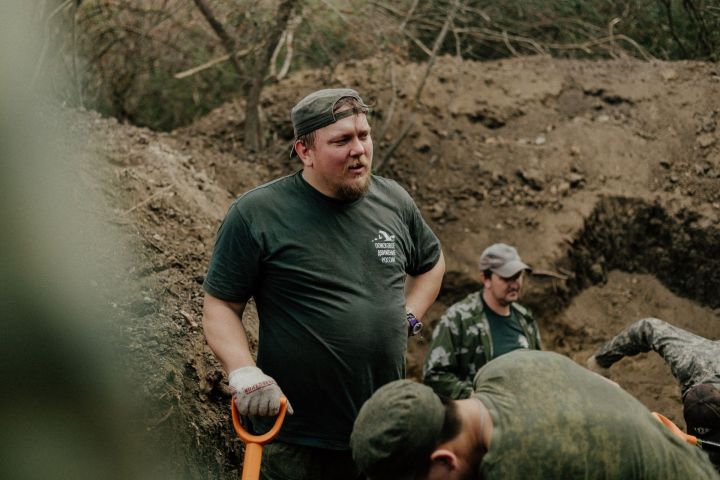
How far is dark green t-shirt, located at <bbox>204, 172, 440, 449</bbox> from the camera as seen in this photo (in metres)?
2.68

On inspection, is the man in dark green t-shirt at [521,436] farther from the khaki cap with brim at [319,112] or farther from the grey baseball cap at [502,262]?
the grey baseball cap at [502,262]

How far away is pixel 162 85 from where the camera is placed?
916 centimetres

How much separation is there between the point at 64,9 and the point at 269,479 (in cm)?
475

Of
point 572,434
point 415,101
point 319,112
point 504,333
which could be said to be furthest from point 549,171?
point 572,434

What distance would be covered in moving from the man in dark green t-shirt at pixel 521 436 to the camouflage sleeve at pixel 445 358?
2.26m

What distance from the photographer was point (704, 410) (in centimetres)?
269

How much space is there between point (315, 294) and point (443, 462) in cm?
93

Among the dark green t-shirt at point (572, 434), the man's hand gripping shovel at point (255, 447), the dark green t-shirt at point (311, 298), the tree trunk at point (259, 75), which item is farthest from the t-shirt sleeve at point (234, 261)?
the tree trunk at point (259, 75)

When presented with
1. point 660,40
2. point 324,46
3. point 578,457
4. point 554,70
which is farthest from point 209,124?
point 578,457

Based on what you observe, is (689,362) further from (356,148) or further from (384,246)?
(356,148)

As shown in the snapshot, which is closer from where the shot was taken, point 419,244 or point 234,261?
point 234,261

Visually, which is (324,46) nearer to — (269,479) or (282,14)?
(282,14)

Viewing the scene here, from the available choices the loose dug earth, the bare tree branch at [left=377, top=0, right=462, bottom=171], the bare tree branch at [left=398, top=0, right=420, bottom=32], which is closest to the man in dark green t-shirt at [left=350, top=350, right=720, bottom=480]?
the loose dug earth

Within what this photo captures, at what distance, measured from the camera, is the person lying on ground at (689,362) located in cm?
270
